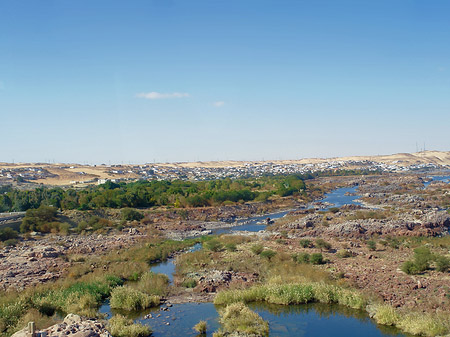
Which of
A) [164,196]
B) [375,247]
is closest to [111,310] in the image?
[375,247]

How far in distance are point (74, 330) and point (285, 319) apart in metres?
7.30

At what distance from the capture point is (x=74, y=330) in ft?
38.0

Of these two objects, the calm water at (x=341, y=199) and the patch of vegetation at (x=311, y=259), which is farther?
the calm water at (x=341, y=199)

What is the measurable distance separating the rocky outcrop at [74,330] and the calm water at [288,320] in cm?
212

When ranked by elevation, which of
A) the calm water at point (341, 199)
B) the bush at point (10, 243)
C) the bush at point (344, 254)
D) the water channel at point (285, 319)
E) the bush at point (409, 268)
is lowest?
the calm water at point (341, 199)

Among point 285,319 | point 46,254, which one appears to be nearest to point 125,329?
point 285,319

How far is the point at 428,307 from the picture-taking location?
14086mm

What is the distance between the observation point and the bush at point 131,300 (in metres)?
15.6

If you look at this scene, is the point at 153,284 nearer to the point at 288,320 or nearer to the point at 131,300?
the point at 131,300

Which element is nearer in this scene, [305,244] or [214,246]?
[305,244]

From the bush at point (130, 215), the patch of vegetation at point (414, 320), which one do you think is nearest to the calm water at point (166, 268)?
the patch of vegetation at point (414, 320)

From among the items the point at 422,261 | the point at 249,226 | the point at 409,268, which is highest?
the point at 422,261

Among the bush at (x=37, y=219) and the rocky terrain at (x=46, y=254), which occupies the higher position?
the bush at (x=37, y=219)

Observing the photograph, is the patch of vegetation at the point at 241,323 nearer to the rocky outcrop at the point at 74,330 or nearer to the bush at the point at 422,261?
the rocky outcrop at the point at 74,330
